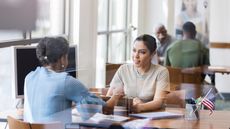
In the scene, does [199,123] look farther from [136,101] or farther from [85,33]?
[85,33]

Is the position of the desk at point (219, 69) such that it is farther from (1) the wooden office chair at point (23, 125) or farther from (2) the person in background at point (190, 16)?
(1) the wooden office chair at point (23, 125)

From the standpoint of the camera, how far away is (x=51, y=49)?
2.76 meters

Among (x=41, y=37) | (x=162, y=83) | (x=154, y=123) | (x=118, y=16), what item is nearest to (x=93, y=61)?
(x=118, y=16)

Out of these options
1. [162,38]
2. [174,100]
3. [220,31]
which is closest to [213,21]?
[220,31]

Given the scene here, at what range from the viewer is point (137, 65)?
343cm

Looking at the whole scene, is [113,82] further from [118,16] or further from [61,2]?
[118,16]

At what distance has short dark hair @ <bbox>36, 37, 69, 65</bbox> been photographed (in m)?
2.76

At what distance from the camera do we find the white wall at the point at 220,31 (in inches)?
230

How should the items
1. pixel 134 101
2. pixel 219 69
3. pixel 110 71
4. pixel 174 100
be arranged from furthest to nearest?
pixel 219 69
pixel 110 71
pixel 174 100
pixel 134 101

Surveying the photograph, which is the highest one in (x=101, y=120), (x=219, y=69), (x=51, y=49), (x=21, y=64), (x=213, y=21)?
(x=213, y=21)

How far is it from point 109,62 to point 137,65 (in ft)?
3.23

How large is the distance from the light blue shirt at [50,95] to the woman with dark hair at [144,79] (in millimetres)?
509

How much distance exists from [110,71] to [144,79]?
0.74 meters

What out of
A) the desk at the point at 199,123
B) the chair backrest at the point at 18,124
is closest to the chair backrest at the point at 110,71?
the desk at the point at 199,123
